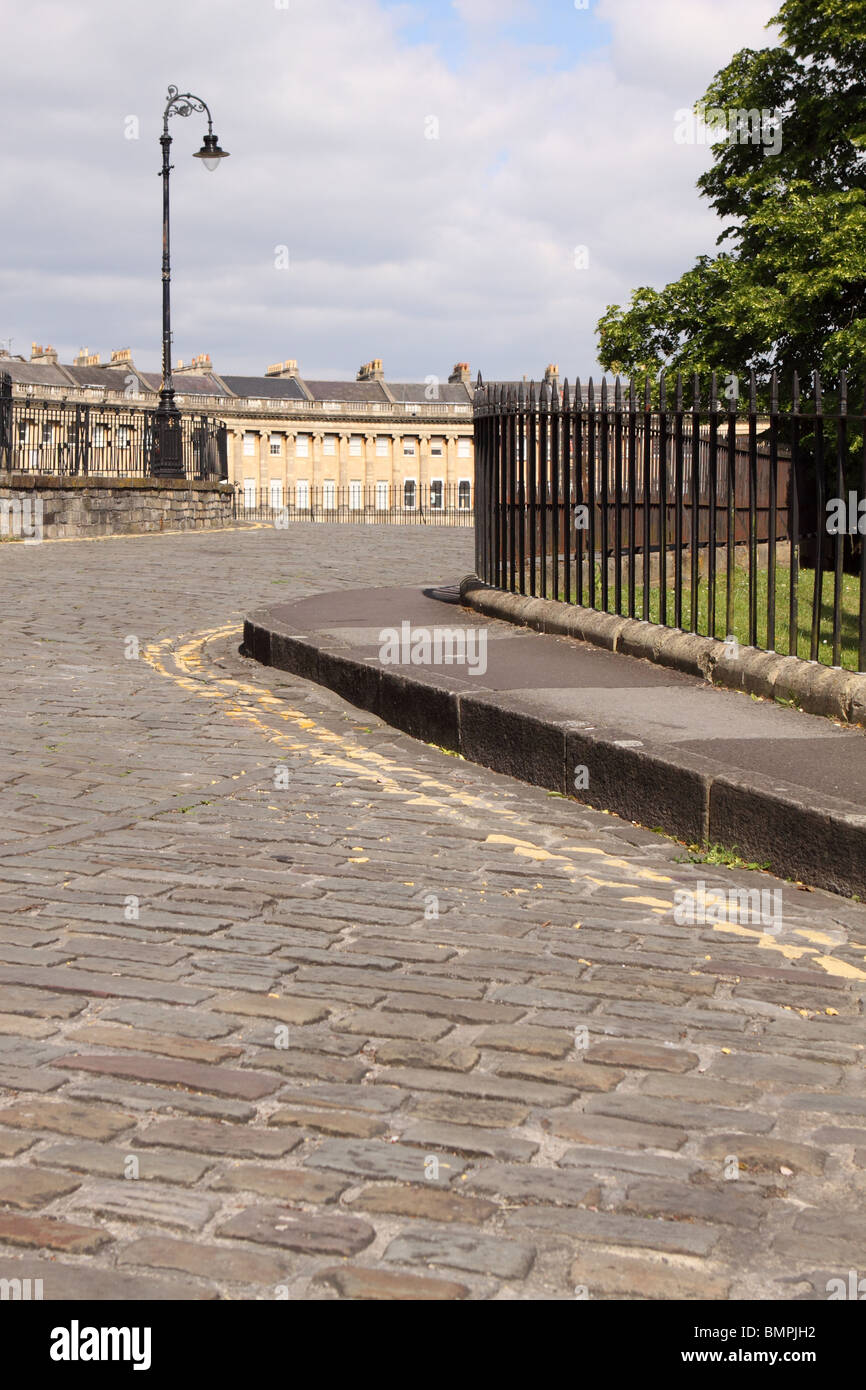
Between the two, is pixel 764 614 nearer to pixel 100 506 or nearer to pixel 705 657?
pixel 705 657

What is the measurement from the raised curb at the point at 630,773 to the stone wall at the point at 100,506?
48.0ft

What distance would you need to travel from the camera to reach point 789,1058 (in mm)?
3645

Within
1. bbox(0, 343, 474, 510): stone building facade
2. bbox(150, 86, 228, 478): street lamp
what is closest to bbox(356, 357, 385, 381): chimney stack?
bbox(0, 343, 474, 510): stone building facade

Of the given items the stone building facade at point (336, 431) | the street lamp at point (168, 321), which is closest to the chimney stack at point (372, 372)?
the stone building facade at point (336, 431)

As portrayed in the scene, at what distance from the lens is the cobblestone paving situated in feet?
8.87

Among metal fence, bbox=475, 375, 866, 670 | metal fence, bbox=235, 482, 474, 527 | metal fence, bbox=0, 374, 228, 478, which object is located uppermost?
metal fence, bbox=235, 482, 474, 527

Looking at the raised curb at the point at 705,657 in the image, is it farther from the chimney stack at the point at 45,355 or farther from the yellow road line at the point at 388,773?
the chimney stack at the point at 45,355

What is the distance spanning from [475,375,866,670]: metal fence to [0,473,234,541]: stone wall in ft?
41.7

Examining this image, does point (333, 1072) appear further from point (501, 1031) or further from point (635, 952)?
point (635, 952)

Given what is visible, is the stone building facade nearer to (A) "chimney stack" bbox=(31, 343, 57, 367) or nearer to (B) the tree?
(A) "chimney stack" bbox=(31, 343, 57, 367)

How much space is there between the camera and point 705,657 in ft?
27.2

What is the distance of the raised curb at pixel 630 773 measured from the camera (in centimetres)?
518

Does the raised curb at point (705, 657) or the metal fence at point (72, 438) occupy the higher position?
the metal fence at point (72, 438)

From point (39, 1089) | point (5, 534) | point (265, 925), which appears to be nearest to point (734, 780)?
point (265, 925)
